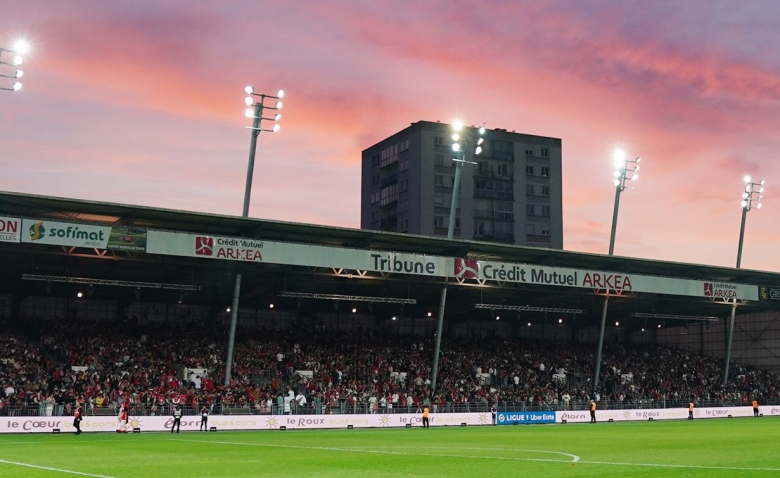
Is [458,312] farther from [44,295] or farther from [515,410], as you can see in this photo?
[44,295]

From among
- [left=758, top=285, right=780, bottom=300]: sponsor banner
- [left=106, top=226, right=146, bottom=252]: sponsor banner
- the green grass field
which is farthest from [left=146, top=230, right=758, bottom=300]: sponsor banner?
the green grass field

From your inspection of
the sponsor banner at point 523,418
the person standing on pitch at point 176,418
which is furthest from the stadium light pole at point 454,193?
the person standing on pitch at point 176,418

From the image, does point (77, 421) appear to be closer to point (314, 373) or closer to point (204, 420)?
point (204, 420)

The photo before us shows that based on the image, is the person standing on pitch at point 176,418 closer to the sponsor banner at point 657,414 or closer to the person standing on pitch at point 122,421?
the person standing on pitch at point 122,421

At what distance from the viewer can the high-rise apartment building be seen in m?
116

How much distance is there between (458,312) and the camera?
73438mm

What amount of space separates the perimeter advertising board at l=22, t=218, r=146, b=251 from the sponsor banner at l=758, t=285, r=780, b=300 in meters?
49.9

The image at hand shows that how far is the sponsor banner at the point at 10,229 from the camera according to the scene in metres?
43.5

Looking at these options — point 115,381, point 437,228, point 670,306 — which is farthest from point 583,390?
point 437,228

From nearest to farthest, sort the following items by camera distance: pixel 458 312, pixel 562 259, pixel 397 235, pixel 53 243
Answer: pixel 53 243 → pixel 397 235 → pixel 562 259 → pixel 458 312

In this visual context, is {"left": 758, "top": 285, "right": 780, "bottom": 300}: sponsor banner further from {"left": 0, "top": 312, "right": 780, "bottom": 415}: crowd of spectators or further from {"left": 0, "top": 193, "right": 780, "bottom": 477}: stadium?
{"left": 0, "top": 312, "right": 780, "bottom": 415}: crowd of spectators

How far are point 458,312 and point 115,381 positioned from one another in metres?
32.4

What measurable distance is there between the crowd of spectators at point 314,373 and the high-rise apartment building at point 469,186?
43.1 metres

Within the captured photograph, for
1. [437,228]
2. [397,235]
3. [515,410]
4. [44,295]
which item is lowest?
[515,410]
